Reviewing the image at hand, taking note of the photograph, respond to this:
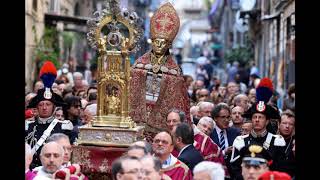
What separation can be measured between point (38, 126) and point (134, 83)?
4.58ft

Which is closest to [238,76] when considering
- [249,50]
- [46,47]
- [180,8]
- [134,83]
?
[46,47]

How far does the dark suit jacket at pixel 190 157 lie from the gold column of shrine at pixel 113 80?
56cm

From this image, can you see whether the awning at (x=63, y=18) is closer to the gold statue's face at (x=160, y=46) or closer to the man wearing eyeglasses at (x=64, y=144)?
the gold statue's face at (x=160, y=46)

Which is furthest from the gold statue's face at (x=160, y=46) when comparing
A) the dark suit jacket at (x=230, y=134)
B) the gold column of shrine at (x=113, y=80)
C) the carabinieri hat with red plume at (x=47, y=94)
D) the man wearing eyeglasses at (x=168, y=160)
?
the man wearing eyeglasses at (x=168, y=160)

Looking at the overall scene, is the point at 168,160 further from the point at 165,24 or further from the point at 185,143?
the point at 165,24

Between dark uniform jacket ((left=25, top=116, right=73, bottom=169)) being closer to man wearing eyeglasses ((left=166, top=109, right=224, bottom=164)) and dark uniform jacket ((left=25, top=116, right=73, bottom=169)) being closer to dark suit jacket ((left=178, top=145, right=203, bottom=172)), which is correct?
man wearing eyeglasses ((left=166, top=109, right=224, bottom=164))

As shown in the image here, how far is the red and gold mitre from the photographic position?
12.8m

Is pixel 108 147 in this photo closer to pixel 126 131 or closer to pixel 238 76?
pixel 126 131

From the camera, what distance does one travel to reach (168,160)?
385 inches

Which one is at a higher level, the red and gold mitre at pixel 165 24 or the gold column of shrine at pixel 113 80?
the red and gold mitre at pixel 165 24

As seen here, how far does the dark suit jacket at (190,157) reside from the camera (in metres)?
10.1

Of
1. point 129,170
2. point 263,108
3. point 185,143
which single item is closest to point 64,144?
A: point 185,143

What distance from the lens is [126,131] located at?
10.3 meters

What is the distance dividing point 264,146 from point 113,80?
2.01 m
